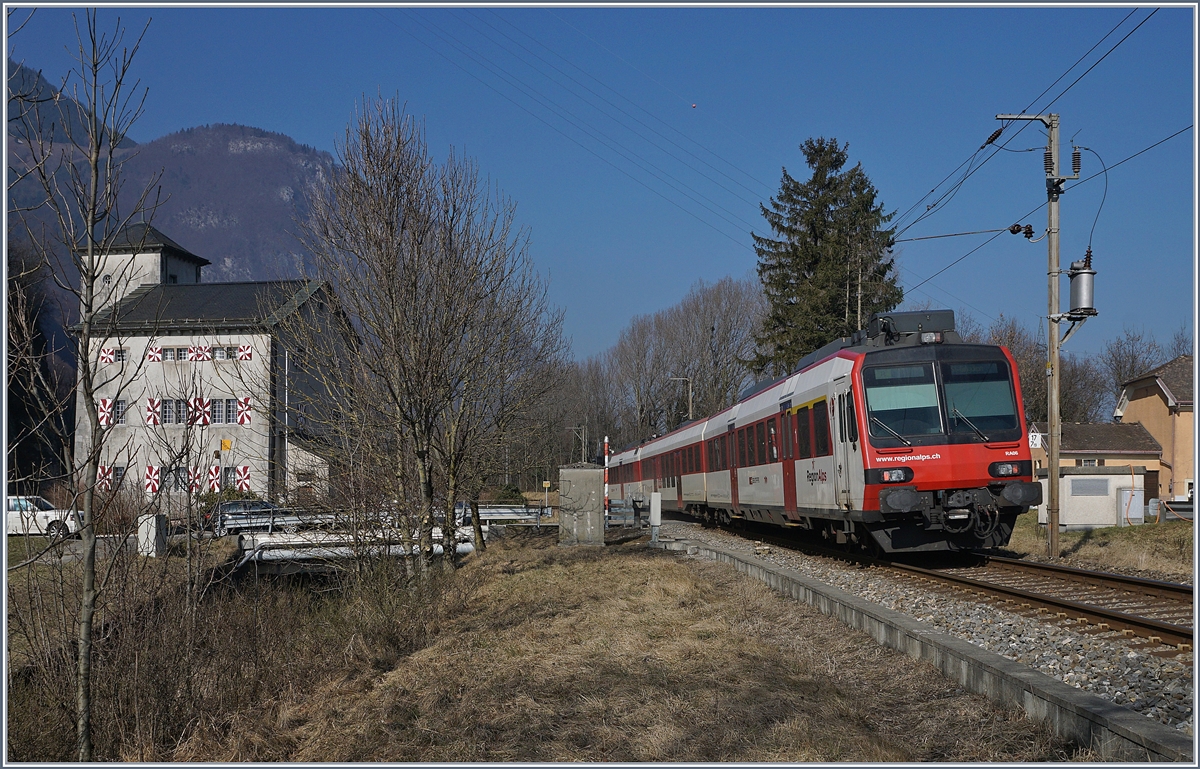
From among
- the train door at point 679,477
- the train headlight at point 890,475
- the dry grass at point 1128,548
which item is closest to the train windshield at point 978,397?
the train headlight at point 890,475

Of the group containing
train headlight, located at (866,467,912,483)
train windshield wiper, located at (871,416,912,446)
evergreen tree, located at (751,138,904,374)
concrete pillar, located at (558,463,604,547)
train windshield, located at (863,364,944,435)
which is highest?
evergreen tree, located at (751,138,904,374)

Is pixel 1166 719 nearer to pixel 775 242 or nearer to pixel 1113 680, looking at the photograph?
pixel 1113 680

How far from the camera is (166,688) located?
9219mm

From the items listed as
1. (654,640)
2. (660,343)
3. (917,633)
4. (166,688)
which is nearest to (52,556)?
(166,688)

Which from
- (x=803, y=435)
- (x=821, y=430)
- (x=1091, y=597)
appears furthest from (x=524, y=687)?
(x=803, y=435)

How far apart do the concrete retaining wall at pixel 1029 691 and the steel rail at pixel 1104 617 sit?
165 cm

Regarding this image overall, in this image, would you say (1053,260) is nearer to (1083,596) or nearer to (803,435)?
(803,435)

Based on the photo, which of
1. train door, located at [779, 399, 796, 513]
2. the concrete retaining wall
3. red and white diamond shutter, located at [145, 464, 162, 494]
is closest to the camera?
the concrete retaining wall

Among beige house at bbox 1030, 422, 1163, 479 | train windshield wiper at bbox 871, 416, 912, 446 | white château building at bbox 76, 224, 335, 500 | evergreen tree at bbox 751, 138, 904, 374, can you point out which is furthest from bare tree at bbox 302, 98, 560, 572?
beige house at bbox 1030, 422, 1163, 479

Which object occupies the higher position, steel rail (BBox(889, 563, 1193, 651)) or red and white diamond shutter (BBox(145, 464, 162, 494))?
red and white diamond shutter (BBox(145, 464, 162, 494))

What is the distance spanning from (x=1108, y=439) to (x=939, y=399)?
4359 centimetres

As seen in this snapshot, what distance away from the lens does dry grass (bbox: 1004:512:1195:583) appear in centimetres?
1320

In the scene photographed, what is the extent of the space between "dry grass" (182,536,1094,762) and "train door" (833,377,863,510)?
247 centimetres

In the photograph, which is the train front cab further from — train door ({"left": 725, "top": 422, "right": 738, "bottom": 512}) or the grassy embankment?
train door ({"left": 725, "top": 422, "right": 738, "bottom": 512})
